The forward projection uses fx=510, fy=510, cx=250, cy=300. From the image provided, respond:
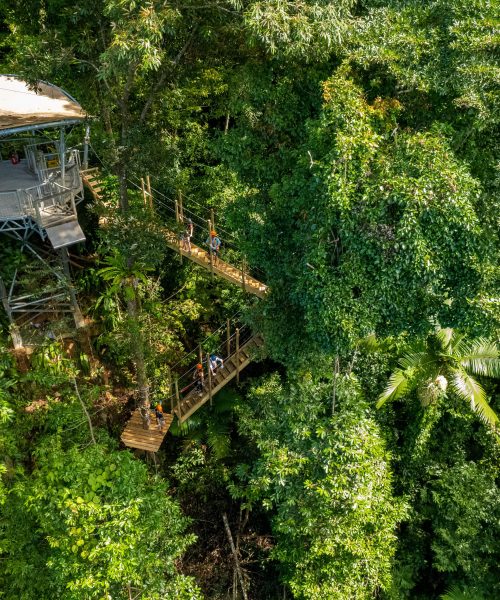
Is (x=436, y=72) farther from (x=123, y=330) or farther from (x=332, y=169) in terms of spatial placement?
(x=123, y=330)

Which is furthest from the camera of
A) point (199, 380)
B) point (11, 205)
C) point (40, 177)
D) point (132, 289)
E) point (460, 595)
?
point (199, 380)

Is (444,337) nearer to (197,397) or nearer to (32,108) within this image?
(197,397)

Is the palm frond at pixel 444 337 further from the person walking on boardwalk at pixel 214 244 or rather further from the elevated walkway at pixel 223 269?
the person walking on boardwalk at pixel 214 244

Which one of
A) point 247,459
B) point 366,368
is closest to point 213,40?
point 366,368

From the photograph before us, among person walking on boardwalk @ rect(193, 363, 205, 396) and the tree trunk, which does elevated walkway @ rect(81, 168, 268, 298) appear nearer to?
the tree trunk

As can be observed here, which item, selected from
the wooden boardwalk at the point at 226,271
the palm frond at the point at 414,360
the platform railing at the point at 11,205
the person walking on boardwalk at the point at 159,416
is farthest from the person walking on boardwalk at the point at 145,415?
the palm frond at the point at 414,360

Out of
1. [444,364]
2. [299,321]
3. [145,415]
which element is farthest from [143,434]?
[444,364]

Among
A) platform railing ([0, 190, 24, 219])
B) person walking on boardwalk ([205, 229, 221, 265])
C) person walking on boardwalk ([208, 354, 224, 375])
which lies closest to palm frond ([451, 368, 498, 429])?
person walking on boardwalk ([208, 354, 224, 375])
